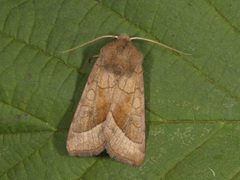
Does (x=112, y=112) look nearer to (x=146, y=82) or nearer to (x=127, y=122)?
(x=127, y=122)

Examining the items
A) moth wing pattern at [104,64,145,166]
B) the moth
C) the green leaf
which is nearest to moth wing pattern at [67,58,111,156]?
the moth

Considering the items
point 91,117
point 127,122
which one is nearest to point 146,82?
point 127,122

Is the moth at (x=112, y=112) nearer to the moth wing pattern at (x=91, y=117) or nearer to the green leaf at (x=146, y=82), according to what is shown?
the moth wing pattern at (x=91, y=117)

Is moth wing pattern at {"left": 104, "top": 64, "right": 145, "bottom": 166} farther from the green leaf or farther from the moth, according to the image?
the green leaf

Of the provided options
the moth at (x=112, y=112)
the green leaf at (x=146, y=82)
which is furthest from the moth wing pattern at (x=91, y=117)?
the green leaf at (x=146, y=82)

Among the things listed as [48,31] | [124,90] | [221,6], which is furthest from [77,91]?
[221,6]

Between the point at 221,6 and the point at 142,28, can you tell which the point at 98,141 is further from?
the point at 221,6

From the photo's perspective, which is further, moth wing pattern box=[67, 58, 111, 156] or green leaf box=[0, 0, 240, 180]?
green leaf box=[0, 0, 240, 180]
